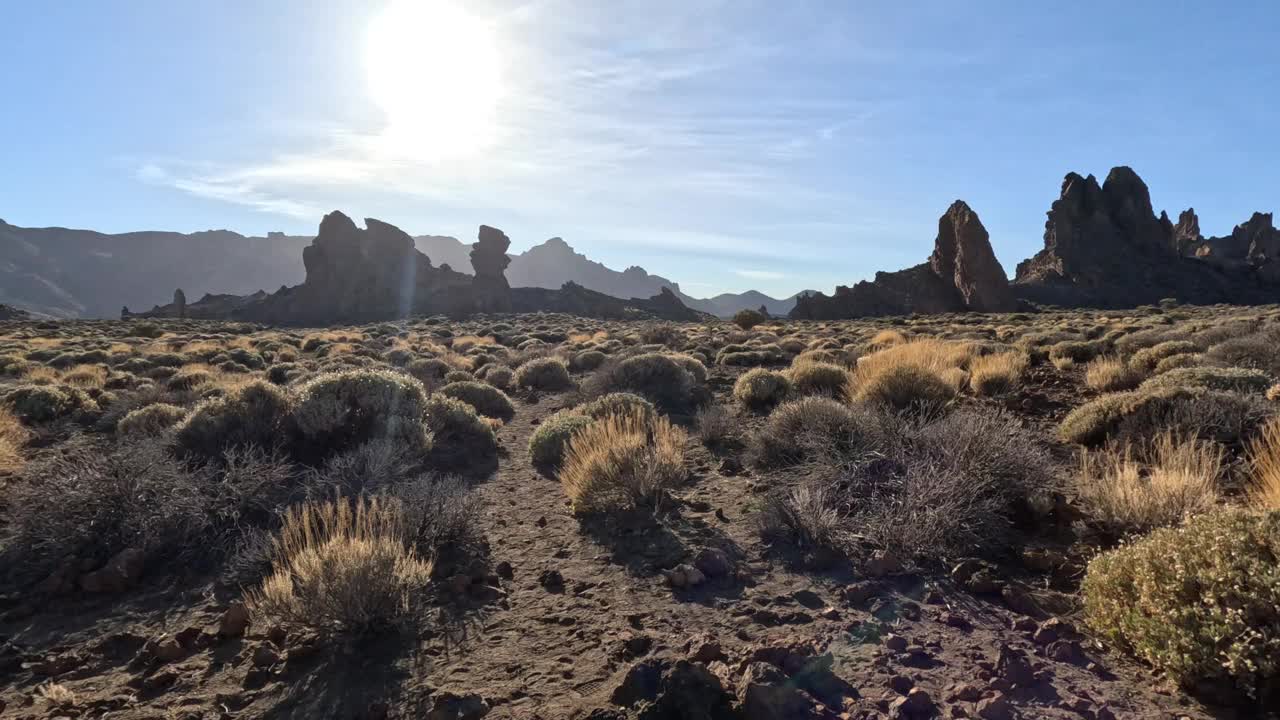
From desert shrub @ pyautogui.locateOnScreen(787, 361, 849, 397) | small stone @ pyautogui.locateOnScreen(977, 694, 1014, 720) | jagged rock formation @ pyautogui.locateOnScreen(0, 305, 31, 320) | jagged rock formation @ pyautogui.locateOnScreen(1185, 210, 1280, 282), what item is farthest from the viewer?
jagged rock formation @ pyautogui.locateOnScreen(1185, 210, 1280, 282)

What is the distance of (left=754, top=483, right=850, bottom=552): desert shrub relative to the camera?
4.98 m

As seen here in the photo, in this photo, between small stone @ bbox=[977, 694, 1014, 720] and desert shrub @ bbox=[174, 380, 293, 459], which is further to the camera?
desert shrub @ bbox=[174, 380, 293, 459]

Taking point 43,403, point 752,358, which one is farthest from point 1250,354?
point 43,403

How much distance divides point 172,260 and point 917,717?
249 metres

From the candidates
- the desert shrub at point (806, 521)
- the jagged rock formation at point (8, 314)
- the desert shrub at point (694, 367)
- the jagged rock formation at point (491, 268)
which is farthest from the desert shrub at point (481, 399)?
the jagged rock formation at point (8, 314)

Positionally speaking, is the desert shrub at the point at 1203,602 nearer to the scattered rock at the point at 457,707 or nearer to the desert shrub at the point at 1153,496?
the desert shrub at the point at 1153,496

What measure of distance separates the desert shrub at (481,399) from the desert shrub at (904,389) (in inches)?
279

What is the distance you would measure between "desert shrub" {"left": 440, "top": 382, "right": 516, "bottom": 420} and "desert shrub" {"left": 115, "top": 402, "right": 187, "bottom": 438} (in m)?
4.42

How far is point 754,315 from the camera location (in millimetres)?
39906

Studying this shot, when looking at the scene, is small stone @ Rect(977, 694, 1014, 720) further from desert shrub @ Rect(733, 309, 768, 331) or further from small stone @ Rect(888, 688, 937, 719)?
desert shrub @ Rect(733, 309, 768, 331)

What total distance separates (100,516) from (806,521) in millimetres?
6043

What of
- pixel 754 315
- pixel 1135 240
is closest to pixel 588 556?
pixel 754 315

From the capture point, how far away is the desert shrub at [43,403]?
11.0m

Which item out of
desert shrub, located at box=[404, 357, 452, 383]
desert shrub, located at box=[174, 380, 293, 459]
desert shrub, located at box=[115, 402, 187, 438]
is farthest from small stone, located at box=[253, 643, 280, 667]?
desert shrub, located at box=[404, 357, 452, 383]
